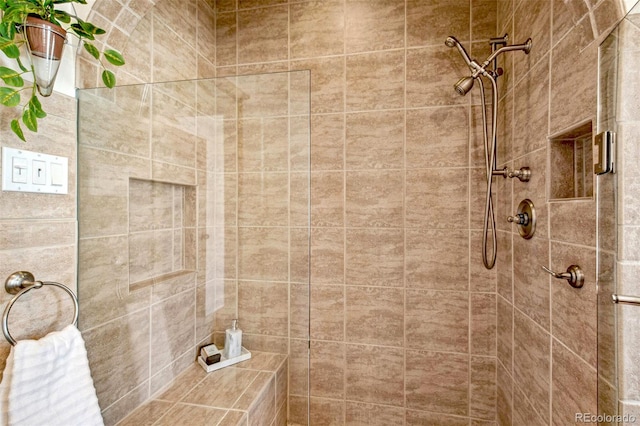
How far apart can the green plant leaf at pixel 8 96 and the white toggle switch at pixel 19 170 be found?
168 millimetres

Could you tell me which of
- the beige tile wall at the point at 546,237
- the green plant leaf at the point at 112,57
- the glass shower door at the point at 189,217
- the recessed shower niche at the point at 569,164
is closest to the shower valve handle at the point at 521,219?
the beige tile wall at the point at 546,237

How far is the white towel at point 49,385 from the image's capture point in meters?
0.76

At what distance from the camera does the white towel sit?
765mm

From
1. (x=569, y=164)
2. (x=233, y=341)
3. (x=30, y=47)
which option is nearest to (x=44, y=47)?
(x=30, y=47)

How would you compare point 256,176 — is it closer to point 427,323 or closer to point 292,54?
point 292,54

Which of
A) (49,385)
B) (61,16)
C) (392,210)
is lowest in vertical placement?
(49,385)

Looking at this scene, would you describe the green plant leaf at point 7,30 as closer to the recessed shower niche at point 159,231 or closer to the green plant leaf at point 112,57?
the green plant leaf at point 112,57

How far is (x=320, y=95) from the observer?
1.83 m

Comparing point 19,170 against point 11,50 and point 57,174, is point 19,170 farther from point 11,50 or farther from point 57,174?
point 11,50

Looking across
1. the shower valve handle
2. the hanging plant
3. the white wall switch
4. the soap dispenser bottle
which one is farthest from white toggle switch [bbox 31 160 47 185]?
the shower valve handle

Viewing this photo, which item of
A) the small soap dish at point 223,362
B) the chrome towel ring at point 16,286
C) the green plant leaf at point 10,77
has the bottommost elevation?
the small soap dish at point 223,362

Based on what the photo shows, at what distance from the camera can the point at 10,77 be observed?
2.50ft

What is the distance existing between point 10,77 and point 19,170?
25 centimetres

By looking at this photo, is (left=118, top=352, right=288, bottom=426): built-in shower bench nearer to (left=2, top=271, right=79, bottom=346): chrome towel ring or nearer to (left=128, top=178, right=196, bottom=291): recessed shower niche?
(left=128, top=178, right=196, bottom=291): recessed shower niche
